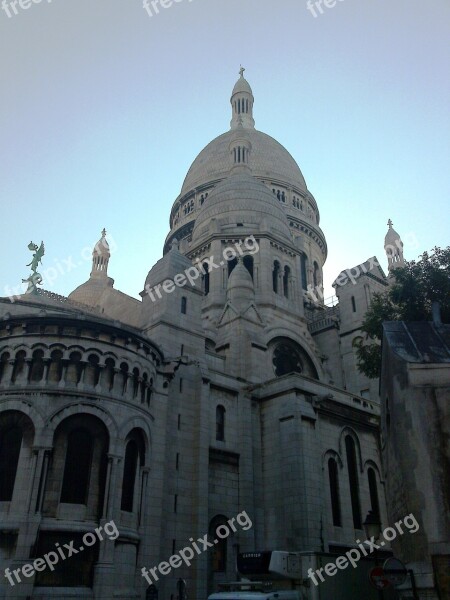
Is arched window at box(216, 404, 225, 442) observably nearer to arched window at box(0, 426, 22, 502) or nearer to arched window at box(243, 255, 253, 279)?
arched window at box(0, 426, 22, 502)

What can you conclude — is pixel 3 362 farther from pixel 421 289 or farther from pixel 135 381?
pixel 421 289

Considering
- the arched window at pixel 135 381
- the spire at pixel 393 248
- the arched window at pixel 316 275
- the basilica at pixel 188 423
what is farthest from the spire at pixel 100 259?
the arched window at pixel 135 381

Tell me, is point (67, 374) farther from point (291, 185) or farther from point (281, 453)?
point (291, 185)

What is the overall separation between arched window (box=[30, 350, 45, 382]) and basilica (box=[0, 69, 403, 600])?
0.06 meters

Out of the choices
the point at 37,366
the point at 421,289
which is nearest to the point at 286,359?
the point at 421,289

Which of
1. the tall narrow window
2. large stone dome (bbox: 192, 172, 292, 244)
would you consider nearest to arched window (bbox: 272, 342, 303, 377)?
large stone dome (bbox: 192, 172, 292, 244)

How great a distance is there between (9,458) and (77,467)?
2644 mm

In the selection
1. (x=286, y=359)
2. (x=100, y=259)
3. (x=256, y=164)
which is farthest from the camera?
(x=256, y=164)

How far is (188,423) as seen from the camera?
27.9 m

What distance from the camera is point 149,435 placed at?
2512 cm

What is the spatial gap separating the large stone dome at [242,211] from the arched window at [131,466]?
22.6m

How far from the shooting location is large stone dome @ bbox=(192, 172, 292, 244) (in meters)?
44.4

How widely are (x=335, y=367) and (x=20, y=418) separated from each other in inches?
997

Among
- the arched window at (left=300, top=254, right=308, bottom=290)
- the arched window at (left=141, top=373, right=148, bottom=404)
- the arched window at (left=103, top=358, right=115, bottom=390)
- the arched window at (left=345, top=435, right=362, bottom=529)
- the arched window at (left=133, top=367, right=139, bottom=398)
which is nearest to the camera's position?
the arched window at (left=103, top=358, right=115, bottom=390)
